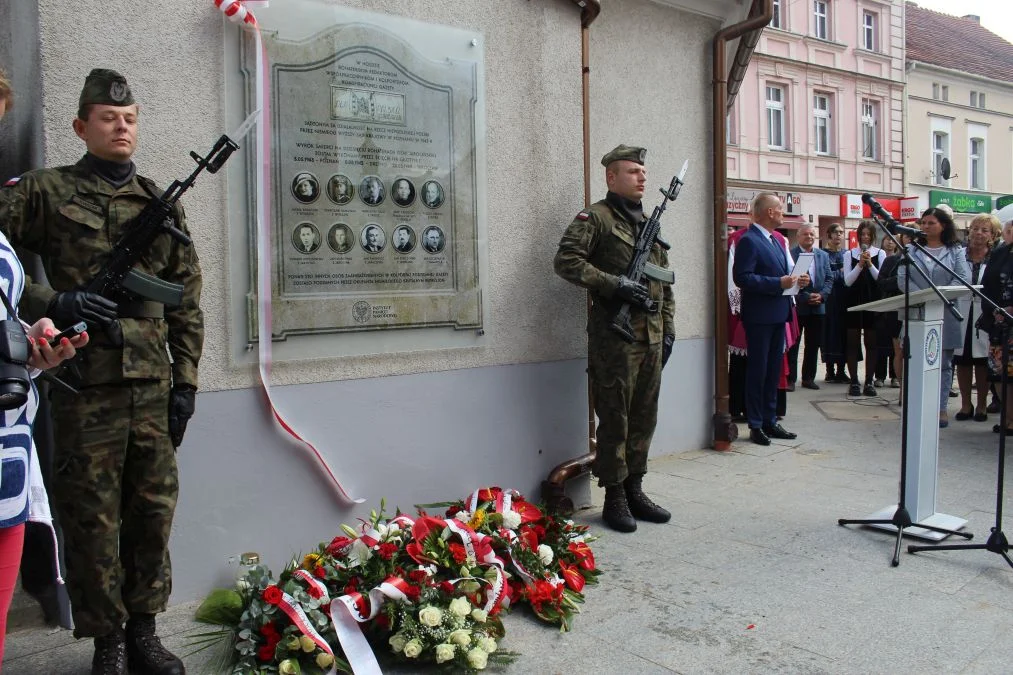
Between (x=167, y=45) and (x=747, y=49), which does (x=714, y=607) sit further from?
(x=747, y=49)

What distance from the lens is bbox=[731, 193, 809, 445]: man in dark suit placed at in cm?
678

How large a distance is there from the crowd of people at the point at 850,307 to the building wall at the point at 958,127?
22.7 meters

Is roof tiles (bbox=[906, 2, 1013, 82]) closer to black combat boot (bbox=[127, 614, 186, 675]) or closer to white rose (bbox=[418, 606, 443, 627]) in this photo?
white rose (bbox=[418, 606, 443, 627])

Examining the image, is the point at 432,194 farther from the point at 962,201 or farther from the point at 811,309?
the point at 962,201

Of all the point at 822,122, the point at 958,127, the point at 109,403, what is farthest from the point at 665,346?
the point at 958,127

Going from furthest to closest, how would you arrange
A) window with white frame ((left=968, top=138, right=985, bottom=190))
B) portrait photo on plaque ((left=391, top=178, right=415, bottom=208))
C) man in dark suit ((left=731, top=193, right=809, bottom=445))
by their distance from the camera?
window with white frame ((left=968, top=138, right=985, bottom=190)) → man in dark suit ((left=731, top=193, right=809, bottom=445)) → portrait photo on plaque ((left=391, top=178, right=415, bottom=208))

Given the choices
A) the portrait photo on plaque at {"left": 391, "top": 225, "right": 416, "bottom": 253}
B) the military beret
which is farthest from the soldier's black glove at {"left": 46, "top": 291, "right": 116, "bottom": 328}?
the portrait photo on plaque at {"left": 391, "top": 225, "right": 416, "bottom": 253}

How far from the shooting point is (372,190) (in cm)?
421

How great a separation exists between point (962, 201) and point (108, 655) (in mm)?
33537

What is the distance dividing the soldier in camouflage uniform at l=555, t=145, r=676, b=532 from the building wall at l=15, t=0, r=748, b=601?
0.34 metres

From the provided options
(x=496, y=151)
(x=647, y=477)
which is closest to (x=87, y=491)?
(x=496, y=151)

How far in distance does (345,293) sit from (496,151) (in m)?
1.27

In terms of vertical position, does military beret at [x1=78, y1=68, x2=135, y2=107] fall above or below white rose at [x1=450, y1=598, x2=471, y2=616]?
above

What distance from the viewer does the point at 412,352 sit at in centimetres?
439
